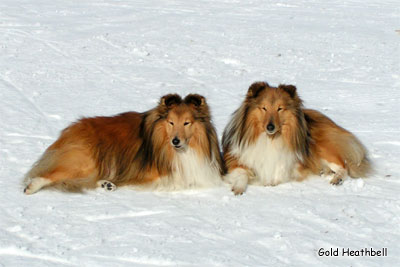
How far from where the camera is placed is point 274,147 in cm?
633

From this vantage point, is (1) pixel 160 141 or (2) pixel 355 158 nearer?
(1) pixel 160 141

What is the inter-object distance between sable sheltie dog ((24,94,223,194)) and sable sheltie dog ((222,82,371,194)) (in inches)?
10.7

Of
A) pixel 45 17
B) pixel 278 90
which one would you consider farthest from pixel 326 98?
pixel 45 17

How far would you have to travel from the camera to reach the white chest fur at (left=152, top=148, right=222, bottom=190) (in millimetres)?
6180

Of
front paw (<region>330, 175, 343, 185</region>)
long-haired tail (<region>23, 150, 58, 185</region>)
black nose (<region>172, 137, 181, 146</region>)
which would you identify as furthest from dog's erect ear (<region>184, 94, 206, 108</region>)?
front paw (<region>330, 175, 343, 185</region>)

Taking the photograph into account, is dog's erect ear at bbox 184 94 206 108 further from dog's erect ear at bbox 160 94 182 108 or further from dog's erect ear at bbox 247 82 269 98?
dog's erect ear at bbox 247 82 269 98

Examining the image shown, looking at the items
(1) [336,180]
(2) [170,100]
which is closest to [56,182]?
(2) [170,100]

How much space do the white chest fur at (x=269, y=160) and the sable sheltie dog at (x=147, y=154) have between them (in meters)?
0.33

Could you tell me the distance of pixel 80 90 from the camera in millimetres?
10148

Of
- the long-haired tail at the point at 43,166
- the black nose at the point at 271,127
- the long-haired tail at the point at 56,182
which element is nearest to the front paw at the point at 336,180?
the black nose at the point at 271,127

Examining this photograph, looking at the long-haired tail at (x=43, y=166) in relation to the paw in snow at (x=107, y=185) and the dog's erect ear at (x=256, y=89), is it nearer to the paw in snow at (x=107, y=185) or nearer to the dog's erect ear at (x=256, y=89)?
the paw in snow at (x=107, y=185)

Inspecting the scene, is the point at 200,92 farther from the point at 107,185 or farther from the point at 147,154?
the point at 107,185

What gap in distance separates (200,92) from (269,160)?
3.98 metres

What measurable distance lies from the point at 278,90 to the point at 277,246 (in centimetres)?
203
